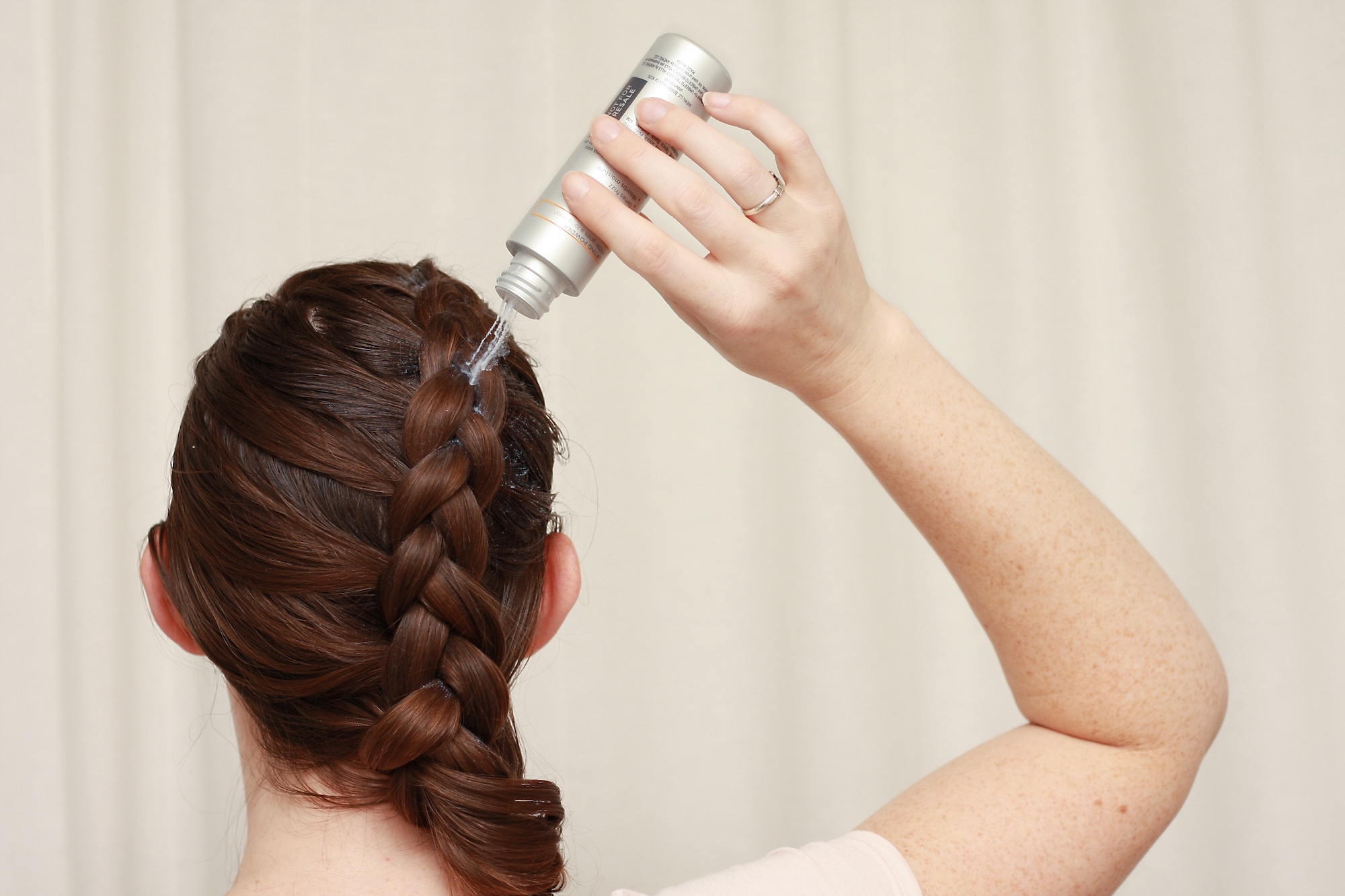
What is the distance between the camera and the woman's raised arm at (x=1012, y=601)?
0.65m

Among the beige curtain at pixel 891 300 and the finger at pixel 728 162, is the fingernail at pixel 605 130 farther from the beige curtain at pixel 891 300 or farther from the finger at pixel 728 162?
the beige curtain at pixel 891 300

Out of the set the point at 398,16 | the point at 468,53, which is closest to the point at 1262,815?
the point at 468,53

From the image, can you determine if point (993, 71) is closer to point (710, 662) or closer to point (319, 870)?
point (710, 662)

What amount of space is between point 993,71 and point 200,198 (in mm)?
1467

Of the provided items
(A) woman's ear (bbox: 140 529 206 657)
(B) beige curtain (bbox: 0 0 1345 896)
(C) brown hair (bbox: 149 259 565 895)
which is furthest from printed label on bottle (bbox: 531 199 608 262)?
(B) beige curtain (bbox: 0 0 1345 896)

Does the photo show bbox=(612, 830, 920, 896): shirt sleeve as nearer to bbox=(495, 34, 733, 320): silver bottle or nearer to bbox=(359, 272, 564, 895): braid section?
bbox=(359, 272, 564, 895): braid section

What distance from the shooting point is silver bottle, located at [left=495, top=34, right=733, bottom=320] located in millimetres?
681

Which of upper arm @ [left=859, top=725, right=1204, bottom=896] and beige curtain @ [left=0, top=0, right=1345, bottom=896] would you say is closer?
upper arm @ [left=859, top=725, right=1204, bottom=896]

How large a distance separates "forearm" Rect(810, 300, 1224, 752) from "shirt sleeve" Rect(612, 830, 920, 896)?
180 millimetres

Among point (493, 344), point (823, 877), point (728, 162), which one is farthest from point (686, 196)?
point (823, 877)

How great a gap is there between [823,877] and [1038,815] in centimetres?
17

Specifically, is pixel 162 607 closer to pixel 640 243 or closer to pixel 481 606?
pixel 481 606

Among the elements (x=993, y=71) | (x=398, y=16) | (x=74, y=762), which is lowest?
(x=74, y=762)

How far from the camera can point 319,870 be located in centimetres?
69
